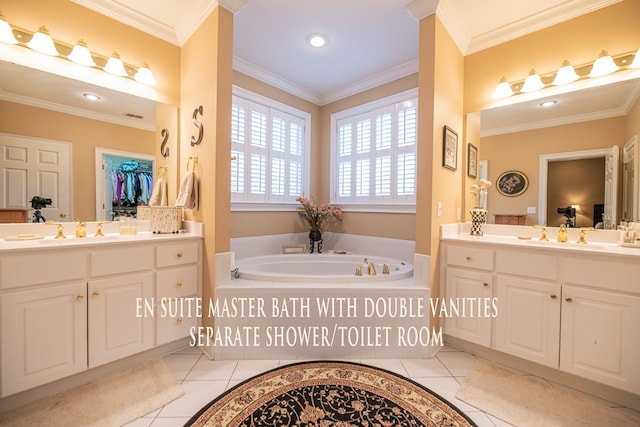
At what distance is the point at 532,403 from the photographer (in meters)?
1.70

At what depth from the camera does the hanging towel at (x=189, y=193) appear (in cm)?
223

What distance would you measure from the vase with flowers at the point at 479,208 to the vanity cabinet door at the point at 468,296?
52 cm

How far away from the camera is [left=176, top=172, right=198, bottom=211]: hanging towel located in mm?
2232

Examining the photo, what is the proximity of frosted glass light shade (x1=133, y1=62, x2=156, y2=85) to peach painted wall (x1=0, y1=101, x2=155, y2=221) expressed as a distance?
16.6 inches

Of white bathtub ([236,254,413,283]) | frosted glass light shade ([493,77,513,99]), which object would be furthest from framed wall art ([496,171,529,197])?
white bathtub ([236,254,413,283])

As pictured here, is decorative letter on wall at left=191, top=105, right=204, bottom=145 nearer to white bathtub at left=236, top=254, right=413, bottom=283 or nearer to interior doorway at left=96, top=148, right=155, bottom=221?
interior doorway at left=96, top=148, right=155, bottom=221

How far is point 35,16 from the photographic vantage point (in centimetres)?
193

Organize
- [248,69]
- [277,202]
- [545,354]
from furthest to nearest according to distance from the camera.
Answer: [277,202] < [248,69] < [545,354]

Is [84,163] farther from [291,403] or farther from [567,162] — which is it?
[567,162]

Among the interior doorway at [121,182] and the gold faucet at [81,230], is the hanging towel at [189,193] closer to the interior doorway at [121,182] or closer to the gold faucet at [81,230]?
the interior doorway at [121,182]

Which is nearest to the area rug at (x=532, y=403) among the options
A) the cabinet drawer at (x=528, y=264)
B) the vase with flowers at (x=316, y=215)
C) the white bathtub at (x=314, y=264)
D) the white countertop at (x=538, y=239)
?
the cabinet drawer at (x=528, y=264)

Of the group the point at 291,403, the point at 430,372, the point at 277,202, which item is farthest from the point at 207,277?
the point at 430,372

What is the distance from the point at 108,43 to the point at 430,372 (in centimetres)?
356

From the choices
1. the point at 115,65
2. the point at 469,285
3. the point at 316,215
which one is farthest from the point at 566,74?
the point at 115,65
